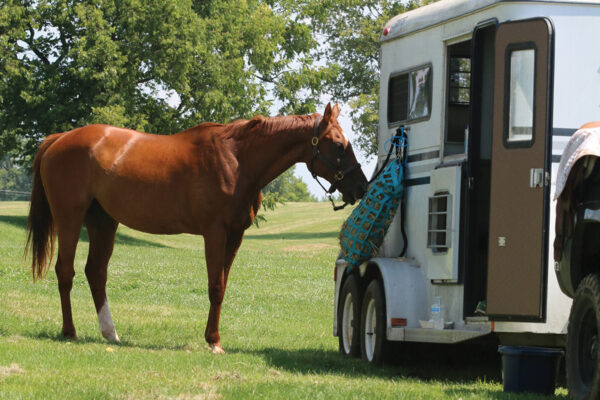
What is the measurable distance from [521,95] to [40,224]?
620cm

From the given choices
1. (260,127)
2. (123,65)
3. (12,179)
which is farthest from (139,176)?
(12,179)

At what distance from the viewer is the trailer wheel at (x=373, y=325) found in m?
9.88

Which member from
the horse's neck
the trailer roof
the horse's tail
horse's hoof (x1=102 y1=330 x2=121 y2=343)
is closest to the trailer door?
the trailer roof

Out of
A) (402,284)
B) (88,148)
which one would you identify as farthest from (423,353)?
(88,148)

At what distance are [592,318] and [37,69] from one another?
112 ft

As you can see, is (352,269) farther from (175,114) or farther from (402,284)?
(175,114)

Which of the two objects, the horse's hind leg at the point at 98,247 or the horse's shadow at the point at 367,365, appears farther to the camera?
the horse's hind leg at the point at 98,247

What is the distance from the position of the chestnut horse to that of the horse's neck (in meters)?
0.01

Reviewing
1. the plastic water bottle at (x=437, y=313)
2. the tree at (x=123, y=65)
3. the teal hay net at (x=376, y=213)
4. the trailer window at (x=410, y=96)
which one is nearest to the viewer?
the plastic water bottle at (x=437, y=313)

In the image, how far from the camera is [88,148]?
11.4 metres

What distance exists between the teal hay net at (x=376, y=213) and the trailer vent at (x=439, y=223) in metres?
0.70

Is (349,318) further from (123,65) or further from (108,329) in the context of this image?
(123,65)

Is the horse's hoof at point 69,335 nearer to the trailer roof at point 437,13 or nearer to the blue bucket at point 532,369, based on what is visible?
the trailer roof at point 437,13

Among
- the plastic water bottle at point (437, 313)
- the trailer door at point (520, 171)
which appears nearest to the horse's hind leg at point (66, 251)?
the plastic water bottle at point (437, 313)
